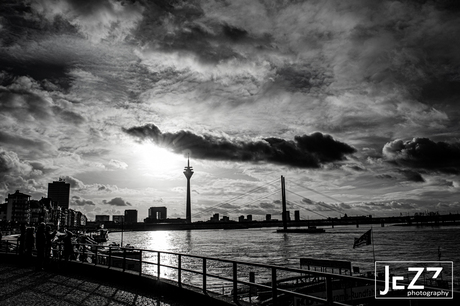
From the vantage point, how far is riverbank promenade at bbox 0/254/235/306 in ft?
32.2

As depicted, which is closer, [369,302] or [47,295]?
[47,295]

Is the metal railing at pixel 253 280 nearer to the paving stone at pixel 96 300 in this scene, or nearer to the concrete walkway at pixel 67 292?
the concrete walkway at pixel 67 292

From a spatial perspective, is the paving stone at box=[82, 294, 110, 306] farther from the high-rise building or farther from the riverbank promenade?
the high-rise building

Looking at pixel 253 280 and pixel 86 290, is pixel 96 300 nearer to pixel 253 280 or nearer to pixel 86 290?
pixel 86 290

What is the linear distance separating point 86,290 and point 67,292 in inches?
21.6

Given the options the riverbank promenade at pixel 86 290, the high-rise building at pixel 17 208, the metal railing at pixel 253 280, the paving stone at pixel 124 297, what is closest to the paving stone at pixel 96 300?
the riverbank promenade at pixel 86 290

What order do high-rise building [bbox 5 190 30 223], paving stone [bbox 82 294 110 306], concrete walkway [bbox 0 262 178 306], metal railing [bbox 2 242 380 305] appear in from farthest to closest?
high-rise building [bbox 5 190 30 223] < concrete walkway [bbox 0 262 178 306] < paving stone [bbox 82 294 110 306] < metal railing [bbox 2 242 380 305]

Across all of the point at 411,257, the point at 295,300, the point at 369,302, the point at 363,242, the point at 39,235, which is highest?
the point at 39,235

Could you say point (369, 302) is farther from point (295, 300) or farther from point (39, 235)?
point (39, 235)

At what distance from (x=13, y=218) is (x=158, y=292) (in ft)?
679

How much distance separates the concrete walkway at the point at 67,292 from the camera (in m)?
9.80

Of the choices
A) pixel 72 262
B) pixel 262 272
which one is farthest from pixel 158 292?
pixel 262 272

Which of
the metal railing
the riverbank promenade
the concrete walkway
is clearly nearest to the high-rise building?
the metal railing

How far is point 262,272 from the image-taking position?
154 ft
